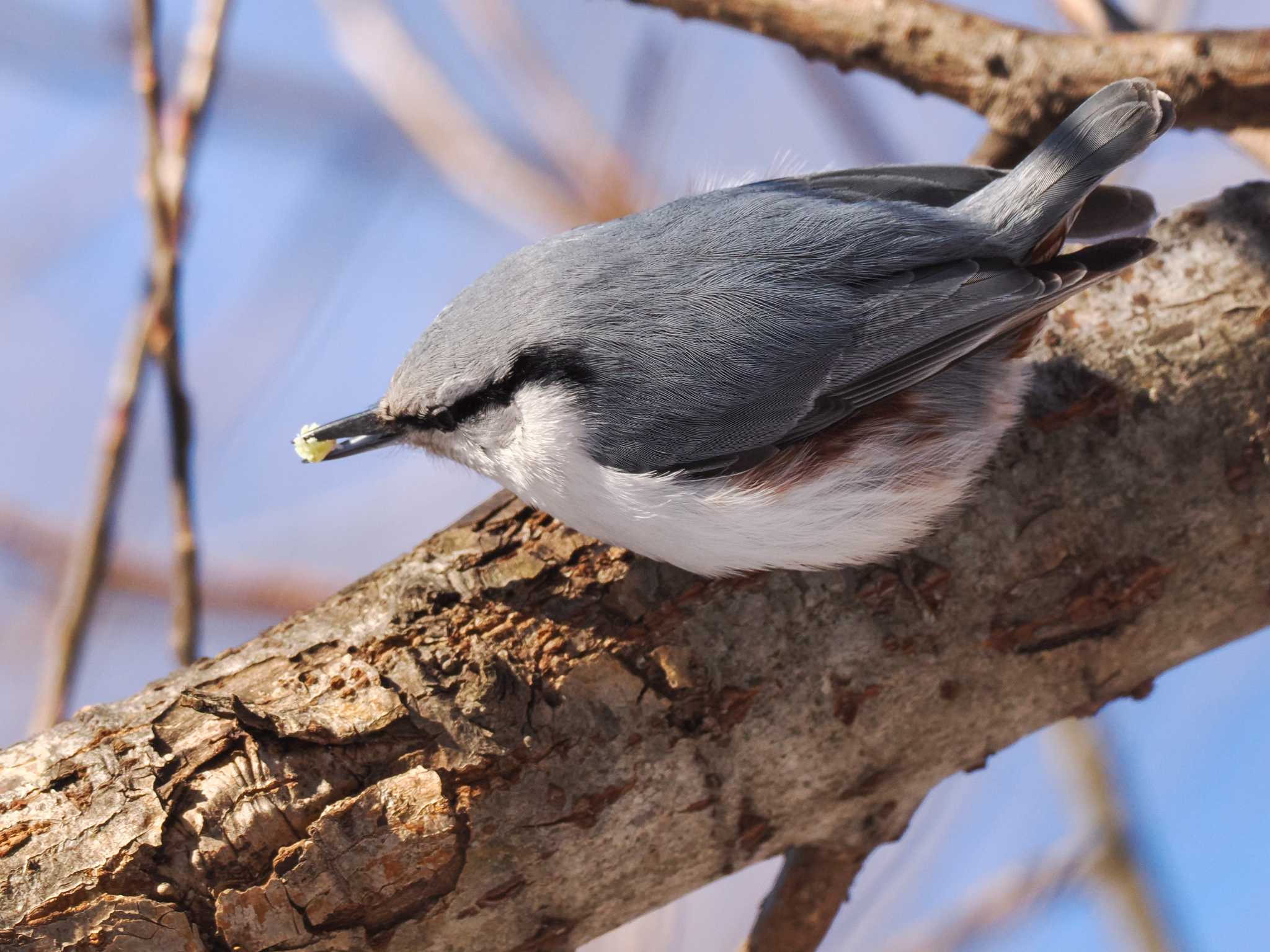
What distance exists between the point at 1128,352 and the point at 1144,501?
0.81 ft

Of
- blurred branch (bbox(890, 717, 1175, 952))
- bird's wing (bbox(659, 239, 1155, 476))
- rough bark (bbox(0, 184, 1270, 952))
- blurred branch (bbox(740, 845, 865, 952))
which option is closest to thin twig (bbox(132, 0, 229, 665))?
rough bark (bbox(0, 184, 1270, 952))

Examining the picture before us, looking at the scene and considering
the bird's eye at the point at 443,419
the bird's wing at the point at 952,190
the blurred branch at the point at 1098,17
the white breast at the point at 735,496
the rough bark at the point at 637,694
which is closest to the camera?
the rough bark at the point at 637,694

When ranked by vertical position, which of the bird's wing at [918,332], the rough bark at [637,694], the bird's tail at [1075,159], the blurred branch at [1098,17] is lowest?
the rough bark at [637,694]

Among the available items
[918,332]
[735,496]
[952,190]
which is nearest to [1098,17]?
[952,190]

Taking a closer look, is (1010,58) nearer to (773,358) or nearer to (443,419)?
(773,358)

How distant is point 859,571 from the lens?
150cm

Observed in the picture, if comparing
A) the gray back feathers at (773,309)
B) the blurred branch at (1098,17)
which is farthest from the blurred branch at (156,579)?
the blurred branch at (1098,17)

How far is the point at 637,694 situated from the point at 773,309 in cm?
57

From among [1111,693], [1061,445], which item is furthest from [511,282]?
[1111,693]

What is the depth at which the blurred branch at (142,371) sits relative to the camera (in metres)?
1.58

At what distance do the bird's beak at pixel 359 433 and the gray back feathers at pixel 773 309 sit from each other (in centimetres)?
12

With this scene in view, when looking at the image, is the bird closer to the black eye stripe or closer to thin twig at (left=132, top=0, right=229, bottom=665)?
the black eye stripe

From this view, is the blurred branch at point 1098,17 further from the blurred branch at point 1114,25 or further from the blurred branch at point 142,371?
the blurred branch at point 142,371

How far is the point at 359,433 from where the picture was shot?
1620 millimetres
